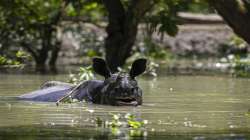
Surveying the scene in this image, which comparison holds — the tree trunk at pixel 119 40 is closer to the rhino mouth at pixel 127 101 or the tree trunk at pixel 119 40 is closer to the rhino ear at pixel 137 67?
the rhino ear at pixel 137 67

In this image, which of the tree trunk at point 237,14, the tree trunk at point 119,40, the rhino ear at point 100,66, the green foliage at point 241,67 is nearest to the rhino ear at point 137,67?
the rhino ear at point 100,66

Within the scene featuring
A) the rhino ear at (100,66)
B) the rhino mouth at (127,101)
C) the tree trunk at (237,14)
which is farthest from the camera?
the rhino ear at (100,66)

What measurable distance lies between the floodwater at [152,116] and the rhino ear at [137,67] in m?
0.42

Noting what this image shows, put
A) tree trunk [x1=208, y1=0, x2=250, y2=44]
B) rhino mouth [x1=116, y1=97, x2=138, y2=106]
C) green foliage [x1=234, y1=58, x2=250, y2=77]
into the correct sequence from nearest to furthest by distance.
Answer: tree trunk [x1=208, y1=0, x2=250, y2=44], rhino mouth [x1=116, y1=97, x2=138, y2=106], green foliage [x1=234, y1=58, x2=250, y2=77]

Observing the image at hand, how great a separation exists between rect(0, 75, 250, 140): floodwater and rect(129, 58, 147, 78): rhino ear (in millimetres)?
424

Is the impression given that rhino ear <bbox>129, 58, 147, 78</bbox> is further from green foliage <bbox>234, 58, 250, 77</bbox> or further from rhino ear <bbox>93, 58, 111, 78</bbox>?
green foliage <bbox>234, 58, 250, 77</bbox>

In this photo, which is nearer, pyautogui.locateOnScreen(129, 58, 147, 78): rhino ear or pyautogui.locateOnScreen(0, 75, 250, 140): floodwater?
pyautogui.locateOnScreen(0, 75, 250, 140): floodwater

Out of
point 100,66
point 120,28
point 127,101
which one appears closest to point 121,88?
point 127,101

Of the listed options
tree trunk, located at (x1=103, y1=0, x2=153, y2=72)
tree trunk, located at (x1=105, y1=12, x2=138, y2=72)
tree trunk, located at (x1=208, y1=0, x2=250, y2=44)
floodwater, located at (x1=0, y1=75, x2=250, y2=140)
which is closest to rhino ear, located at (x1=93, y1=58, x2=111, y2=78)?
floodwater, located at (x1=0, y1=75, x2=250, y2=140)

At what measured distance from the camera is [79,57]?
30.6m

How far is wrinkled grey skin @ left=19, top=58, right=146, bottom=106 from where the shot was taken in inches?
461

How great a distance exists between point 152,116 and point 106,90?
1818 millimetres

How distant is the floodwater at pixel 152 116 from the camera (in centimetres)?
835

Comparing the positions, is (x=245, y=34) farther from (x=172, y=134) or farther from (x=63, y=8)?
(x=63, y=8)
